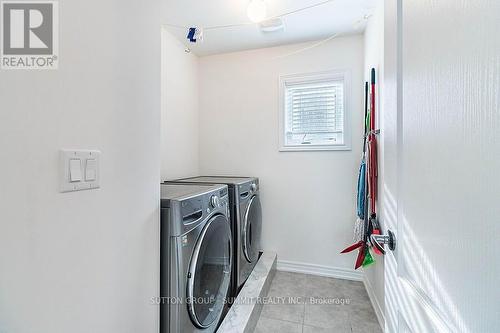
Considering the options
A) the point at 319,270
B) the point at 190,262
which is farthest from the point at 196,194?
the point at 319,270

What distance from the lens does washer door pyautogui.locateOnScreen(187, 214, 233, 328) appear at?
1.10 meters

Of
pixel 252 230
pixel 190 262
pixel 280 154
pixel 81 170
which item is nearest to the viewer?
pixel 81 170

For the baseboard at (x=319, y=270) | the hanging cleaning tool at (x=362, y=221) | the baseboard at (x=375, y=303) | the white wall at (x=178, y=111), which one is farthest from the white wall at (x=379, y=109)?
the white wall at (x=178, y=111)

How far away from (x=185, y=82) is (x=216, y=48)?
1.67 feet

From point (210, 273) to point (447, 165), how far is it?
1220 millimetres

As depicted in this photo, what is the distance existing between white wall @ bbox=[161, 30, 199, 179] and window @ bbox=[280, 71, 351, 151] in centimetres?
103

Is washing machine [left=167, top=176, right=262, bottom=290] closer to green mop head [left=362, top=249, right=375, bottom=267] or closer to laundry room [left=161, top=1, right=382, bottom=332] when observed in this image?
laundry room [left=161, top=1, right=382, bottom=332]

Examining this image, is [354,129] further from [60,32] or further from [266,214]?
[60,32]

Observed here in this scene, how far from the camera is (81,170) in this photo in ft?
2.12

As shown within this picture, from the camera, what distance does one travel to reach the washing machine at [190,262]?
40.0 inches

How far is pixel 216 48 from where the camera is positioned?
251 centimetres

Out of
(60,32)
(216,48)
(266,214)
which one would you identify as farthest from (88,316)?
(216,48)

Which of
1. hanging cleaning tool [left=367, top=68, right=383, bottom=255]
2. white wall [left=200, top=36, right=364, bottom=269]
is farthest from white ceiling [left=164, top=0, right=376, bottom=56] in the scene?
hanging cleaning tool [left=367, top=68, right=383, bottom=255]

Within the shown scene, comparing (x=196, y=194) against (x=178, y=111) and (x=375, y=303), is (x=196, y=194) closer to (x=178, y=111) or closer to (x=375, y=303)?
(x=178, y=111)
